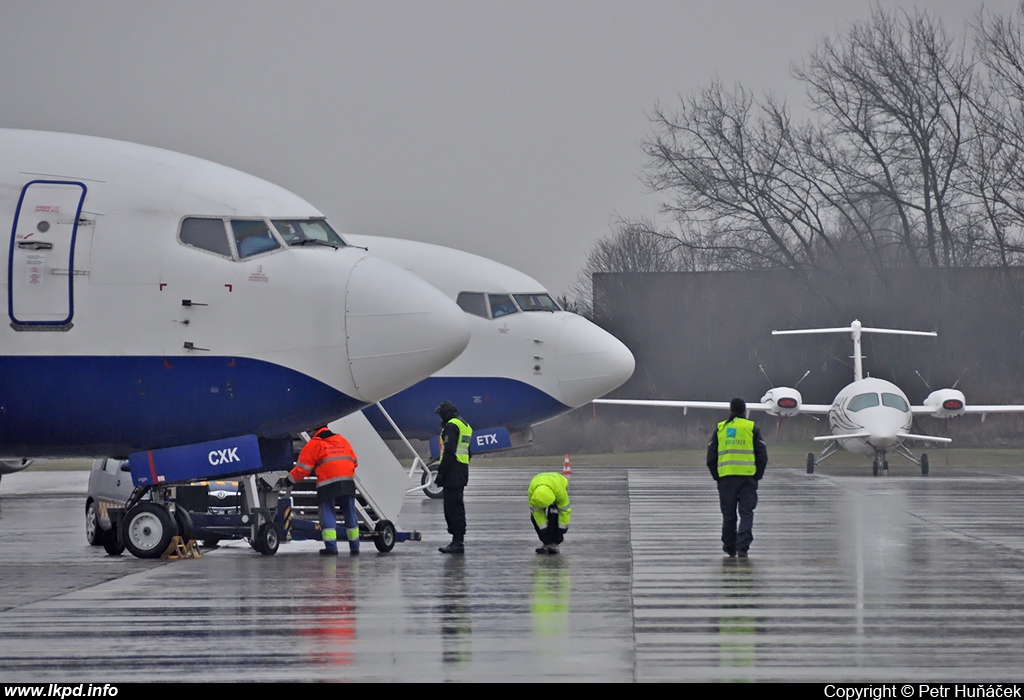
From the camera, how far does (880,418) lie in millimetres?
35438

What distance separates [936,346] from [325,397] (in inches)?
1396

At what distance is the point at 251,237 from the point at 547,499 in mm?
4393

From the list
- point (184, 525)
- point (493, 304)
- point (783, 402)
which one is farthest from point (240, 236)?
point (783, 402)

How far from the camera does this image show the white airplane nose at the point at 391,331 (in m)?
14.2

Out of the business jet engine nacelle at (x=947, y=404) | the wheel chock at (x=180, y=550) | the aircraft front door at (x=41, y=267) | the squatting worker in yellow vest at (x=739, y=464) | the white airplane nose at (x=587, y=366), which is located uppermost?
the aircraft front door at (x=41, y=267)

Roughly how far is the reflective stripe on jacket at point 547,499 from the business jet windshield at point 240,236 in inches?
147

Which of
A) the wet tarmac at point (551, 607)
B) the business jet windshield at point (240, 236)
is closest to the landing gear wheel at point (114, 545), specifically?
the wet tarmac at point (551, 607)

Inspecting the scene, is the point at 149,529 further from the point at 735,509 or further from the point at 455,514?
the point at 735,509

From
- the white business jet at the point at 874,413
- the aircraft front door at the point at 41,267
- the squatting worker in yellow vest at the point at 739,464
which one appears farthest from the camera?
the white business jet at the point at 874,413

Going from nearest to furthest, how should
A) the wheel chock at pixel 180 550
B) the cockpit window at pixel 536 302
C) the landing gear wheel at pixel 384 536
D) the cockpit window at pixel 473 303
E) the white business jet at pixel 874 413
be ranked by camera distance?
the wheel chock at pixel 180 550, the landing gear wheel at pixel 384 536, the cockpit window at pixel 473 303, the cockpit window at pixel 536 302, the white business jet at pixel 874 413

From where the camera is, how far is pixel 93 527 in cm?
1762

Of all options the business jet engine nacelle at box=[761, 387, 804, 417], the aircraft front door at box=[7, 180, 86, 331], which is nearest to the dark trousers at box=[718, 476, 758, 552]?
the aircraft front door at box=[7, 180, 86, 331]

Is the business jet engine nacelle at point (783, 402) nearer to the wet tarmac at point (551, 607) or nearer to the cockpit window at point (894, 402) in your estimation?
the cockpit window at point (894, 402)
